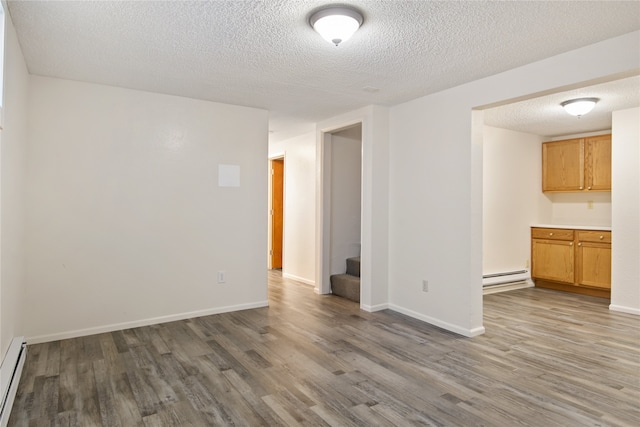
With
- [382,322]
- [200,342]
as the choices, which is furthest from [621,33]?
[200,342]

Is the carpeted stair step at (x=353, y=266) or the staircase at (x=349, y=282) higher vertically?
the carpeted stair step at (x=353, y=266)

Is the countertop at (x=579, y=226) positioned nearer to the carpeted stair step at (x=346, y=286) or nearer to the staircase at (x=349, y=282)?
the staircase at (x=349, y=282)

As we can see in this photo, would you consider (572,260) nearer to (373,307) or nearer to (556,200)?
(556,200)

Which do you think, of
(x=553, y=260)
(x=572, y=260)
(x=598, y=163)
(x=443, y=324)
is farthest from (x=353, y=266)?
(x=598, y=163)

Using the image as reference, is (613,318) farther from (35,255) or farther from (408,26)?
(35,255)

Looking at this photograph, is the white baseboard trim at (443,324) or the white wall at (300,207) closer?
the white baseboard trim at (443,324)

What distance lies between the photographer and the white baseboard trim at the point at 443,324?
354 centimetres

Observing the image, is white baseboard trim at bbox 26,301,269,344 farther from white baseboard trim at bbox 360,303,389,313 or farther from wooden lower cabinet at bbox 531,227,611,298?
wooden lower cabinet at bbox 531,227,611,298

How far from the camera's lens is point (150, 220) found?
3832mm

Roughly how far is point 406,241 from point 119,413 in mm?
3071

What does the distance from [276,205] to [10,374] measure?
5.08 meters

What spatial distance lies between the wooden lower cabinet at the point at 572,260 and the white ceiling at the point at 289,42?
10.9ft

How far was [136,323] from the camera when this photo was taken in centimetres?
375

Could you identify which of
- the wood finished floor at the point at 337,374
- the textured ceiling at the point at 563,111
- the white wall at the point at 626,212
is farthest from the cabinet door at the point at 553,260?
the textured ceiling at the point at 563,111
